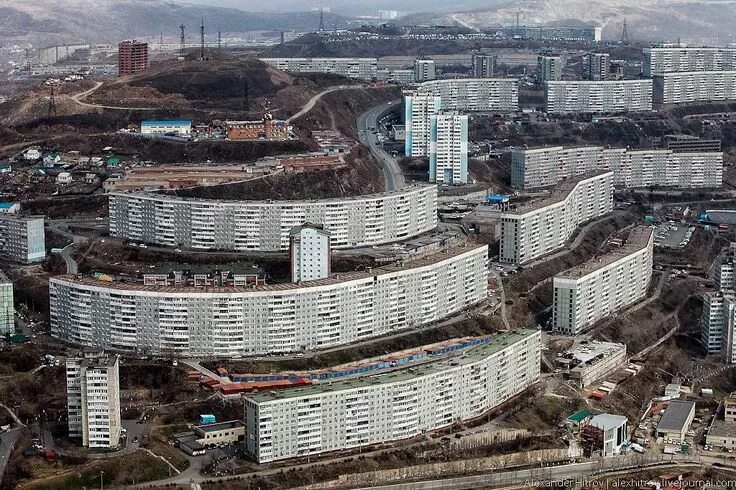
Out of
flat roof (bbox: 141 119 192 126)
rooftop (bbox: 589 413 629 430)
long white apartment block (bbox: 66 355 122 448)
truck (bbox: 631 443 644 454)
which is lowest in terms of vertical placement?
truck (bbox: 631 443 644 454)

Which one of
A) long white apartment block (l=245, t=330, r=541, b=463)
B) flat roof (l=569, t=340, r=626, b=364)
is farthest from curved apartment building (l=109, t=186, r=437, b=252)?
long white apartment block (l=245, t=330, r=541, b=463)

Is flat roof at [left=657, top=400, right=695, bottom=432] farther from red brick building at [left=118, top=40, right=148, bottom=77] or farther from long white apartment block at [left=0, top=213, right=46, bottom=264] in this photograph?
red brick building at [left=118, top=40, right=148, bottom=77]

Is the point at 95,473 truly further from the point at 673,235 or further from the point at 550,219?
the point at 673,235

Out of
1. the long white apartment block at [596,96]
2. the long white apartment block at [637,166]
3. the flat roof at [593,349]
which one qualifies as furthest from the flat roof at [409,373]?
the long white apartment block at [596,96]

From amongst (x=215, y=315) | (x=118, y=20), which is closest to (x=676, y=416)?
(x=215, y=315)

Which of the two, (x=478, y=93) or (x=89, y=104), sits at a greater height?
(x=89, y=104)

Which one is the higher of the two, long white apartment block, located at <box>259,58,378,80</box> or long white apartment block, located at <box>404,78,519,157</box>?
long white apartment block, located at <box>259,58,378,80</box>

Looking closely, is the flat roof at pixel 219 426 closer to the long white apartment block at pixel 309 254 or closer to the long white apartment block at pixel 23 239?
the long white apartment block at pixel 309 254
